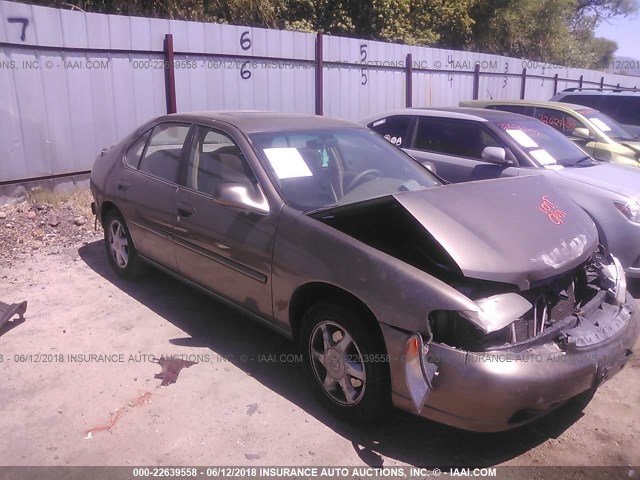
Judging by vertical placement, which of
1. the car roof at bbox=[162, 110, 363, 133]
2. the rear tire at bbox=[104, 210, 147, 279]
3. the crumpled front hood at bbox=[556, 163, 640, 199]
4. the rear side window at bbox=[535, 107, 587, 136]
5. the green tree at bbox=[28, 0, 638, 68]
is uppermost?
the green tree at bbox=[28, 0, 638, 68]

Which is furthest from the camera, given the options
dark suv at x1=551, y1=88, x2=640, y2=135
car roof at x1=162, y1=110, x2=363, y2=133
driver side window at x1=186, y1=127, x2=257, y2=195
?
dark suv at x1=551, y1=88, x2=640, y2=135

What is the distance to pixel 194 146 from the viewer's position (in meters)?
4.47

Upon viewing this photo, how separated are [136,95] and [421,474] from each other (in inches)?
281

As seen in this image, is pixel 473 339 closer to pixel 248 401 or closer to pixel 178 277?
pixel 248 401

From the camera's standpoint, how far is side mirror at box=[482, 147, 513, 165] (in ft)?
19.9

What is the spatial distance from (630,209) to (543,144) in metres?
1.46

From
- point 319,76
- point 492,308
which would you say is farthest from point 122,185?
point 319,76

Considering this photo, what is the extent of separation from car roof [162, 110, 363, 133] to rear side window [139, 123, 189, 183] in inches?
4.8

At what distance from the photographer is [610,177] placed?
586 centimetres

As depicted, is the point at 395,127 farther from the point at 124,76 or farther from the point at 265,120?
the point at 124,76

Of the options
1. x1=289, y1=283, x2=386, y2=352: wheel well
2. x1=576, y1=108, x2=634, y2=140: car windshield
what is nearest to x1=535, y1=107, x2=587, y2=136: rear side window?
x1=576, y1=108, x2=634, y2=140: car windshield

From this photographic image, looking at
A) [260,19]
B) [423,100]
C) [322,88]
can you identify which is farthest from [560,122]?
[260,19]

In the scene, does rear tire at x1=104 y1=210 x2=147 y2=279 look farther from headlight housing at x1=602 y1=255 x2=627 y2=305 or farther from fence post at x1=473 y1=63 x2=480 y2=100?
fence post at x1=473 y1=63 x2=480 y2=100

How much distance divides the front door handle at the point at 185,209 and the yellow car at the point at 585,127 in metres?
5.76
